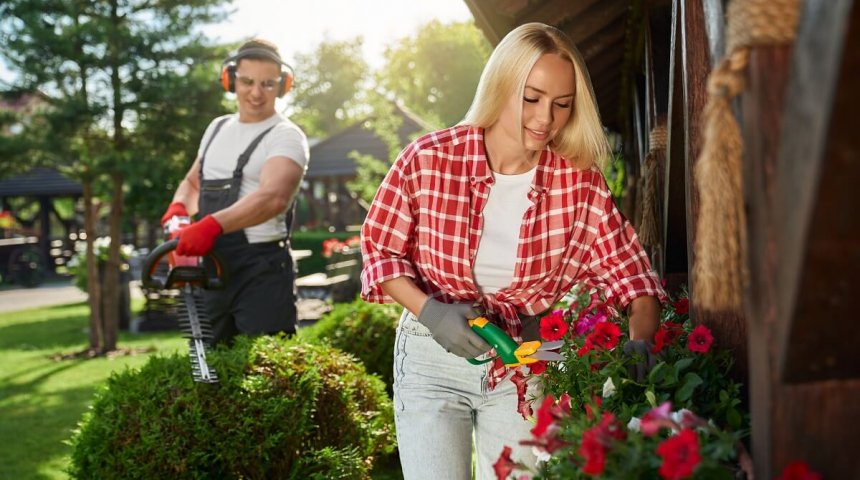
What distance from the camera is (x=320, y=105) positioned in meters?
71.9

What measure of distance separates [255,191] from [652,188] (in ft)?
5.76

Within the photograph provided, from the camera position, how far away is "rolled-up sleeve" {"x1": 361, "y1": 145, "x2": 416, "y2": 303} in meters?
2.35

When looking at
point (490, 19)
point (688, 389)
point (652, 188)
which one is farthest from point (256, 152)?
point (688, 389)

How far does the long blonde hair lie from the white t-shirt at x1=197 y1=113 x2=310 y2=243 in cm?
185

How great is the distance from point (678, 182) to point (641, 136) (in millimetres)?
2631

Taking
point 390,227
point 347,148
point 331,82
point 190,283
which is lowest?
point 190,283

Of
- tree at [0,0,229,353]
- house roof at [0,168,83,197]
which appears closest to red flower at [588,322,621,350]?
tree at [0,0,229,353]

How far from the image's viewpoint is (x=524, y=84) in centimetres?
223

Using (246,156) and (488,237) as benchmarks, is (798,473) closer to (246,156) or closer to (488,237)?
(488,237)

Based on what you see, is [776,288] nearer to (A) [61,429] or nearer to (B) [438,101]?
(A) [61,429]

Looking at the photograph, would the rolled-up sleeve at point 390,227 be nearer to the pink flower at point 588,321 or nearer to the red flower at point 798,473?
the pink flower at point 588,321

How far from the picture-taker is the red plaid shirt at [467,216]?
2.35 meters

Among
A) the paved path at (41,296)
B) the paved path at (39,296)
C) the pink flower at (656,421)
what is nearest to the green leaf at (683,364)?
the pink flower at (656,421)

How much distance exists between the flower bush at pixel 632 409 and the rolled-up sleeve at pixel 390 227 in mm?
434
